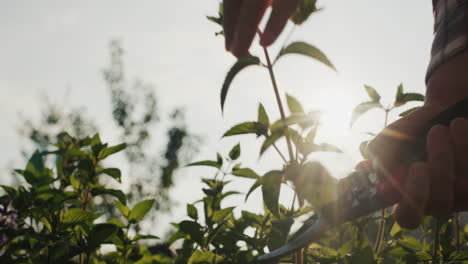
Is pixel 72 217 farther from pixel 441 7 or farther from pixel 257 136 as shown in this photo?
pixel 441 7

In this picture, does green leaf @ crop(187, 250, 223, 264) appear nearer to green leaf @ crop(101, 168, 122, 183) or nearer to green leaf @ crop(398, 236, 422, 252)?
green leaf @ crop(101, 168, 122, 183)

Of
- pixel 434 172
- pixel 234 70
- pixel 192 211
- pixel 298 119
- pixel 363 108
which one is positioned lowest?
pixel 192 211

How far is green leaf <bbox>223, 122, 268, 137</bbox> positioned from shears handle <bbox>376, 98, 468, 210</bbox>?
59 cm

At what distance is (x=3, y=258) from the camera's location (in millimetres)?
1776

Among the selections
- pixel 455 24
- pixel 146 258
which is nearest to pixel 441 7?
pixel 455 24

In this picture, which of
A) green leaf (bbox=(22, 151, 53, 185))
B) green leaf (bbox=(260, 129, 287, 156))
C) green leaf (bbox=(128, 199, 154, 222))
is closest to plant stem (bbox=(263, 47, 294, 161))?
green leaf (bbox=(260, 129, 287, 156))

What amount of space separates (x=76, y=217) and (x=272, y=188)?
3.15 ft

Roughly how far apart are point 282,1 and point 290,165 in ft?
2.77

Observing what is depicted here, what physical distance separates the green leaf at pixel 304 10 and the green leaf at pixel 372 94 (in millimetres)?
978

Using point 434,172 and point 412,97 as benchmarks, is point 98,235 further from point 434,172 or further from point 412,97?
point 412,97

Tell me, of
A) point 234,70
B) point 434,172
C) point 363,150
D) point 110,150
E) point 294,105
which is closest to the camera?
point 434,172

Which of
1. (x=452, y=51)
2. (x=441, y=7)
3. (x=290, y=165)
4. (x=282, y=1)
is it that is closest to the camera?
(x=282, y=1)

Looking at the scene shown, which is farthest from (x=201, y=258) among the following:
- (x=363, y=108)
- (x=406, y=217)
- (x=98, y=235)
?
(x=363, y=108)

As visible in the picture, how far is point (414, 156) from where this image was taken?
1.26m
